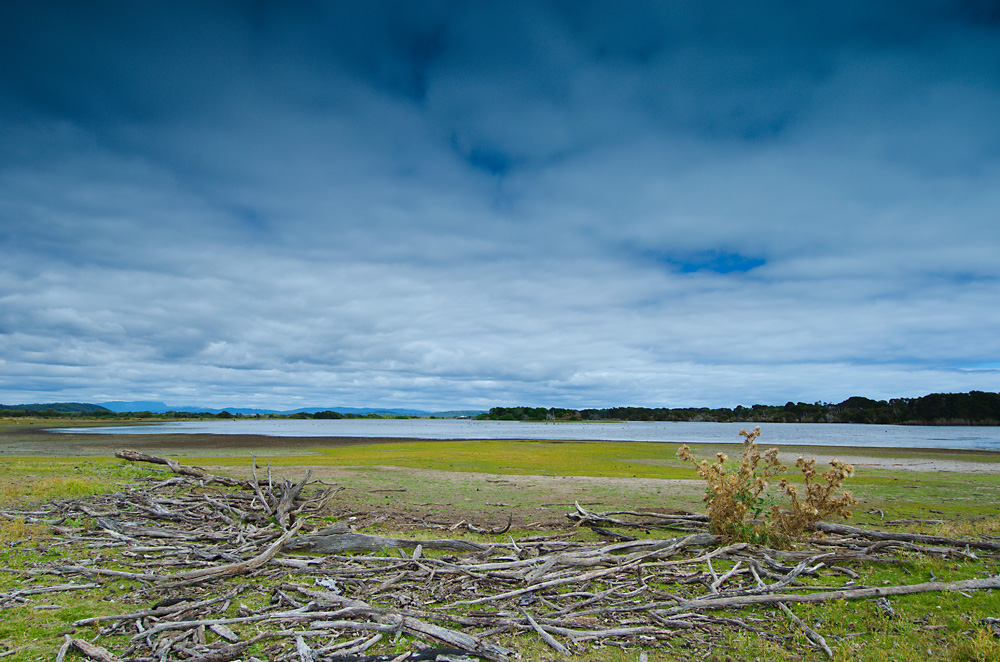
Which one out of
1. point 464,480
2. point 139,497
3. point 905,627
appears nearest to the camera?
point 905,627

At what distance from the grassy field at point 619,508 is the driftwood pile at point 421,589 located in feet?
0.92

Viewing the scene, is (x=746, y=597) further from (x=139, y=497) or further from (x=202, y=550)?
(x=139, y=497)

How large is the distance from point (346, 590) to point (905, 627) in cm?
810

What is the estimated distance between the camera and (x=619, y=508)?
17516 millimetres

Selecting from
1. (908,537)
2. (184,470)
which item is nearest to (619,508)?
(908,537)

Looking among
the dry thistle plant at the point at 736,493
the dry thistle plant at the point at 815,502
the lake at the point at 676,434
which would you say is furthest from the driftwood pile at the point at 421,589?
the lake at the point at 676,434

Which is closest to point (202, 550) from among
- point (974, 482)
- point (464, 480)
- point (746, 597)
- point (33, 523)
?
point (33, 523)

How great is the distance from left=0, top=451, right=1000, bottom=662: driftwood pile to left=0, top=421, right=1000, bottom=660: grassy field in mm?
282

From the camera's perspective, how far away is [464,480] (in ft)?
83.0

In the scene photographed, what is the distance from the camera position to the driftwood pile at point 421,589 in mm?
6820

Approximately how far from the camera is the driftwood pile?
682cm

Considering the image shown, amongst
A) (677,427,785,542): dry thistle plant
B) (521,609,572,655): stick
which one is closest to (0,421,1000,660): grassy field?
(521,609,572,655): stick

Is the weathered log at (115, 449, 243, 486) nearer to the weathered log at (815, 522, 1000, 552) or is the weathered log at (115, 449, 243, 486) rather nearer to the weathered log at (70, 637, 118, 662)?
the weathered log at (70, 637, 118, 662)

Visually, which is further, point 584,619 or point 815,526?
point 815,526
